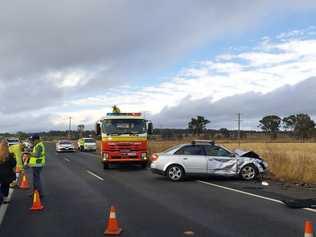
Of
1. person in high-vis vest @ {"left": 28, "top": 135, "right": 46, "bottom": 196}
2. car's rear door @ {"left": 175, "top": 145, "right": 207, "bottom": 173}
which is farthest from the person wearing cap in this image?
car's rear door @ {"left": 175, "top": 145, "right": 207, "bottom": 173}

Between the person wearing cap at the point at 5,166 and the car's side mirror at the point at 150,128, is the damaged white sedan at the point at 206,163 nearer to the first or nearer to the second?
the car's side mirror at the point at 150,128

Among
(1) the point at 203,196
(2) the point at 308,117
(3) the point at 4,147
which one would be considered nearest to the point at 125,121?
(1) the point at 203,196

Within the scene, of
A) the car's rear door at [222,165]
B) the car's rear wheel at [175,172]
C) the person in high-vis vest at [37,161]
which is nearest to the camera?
the person in high-vis vest at [37,161]

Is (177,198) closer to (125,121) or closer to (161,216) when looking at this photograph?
(161,216)

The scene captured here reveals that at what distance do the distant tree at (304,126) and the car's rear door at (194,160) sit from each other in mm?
115092

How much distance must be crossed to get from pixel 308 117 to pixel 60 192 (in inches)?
4915

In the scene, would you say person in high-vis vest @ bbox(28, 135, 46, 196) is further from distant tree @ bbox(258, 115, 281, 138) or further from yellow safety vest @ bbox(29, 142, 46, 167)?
distant tree @ bbox(258, 115, 281, 138)

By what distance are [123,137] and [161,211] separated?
570 inches

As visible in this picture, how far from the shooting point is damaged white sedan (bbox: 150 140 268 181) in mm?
19766

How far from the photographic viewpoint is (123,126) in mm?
26375

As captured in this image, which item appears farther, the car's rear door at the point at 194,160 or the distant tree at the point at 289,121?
the distant tree at the point at 289,121

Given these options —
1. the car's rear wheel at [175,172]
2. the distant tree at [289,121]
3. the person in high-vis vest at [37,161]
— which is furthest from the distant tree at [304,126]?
the person in high-vis vest at [37,161]

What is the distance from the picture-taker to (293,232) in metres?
9.20

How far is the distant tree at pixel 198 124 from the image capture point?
134250 millimetres
